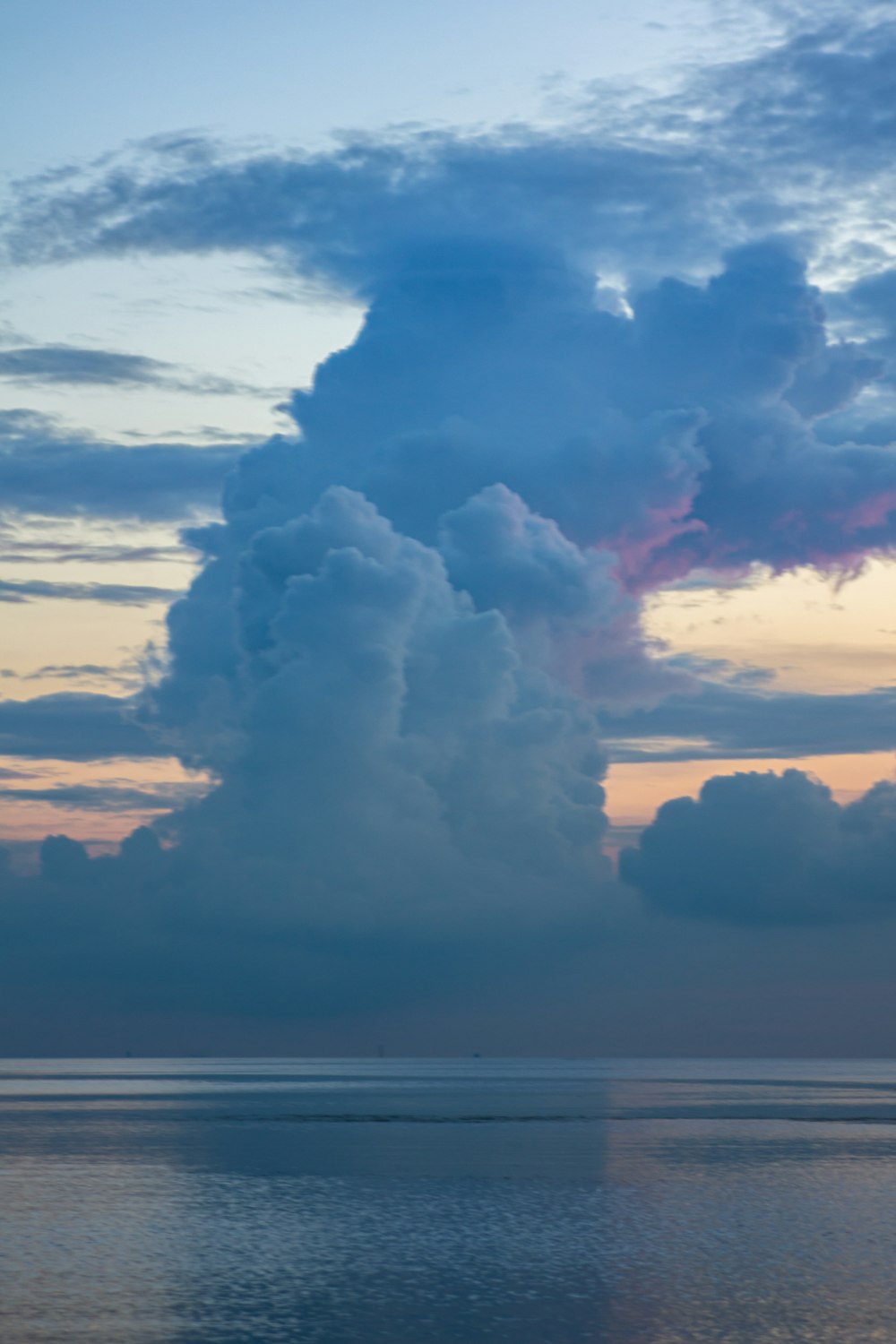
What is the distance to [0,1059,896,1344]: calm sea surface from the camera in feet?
126

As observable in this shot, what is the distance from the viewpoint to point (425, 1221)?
6044cm

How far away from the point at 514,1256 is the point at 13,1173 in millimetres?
38090

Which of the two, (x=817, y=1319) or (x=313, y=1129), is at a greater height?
(x=817, y=1319)

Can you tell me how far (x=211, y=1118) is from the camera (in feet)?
474

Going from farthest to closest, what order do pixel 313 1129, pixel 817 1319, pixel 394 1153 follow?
pixel 313 1129
pixel 394 1153
pixel 817 1319

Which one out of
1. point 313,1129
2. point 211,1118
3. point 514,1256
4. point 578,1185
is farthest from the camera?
point 211,1118

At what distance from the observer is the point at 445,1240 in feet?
178

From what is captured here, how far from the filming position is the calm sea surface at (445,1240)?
38.5 metres

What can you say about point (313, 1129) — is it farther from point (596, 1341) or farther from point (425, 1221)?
point (596, 1341)

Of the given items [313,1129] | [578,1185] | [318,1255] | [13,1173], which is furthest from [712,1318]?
[313,1129]

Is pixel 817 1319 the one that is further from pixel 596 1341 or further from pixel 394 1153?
pixel 394 1153

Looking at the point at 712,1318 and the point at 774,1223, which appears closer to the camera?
the point at 712,1318

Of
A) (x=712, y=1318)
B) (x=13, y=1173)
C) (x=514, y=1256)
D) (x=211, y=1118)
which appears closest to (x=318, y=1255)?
(x=514, y=1256)

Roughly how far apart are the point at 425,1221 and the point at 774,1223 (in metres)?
13.6
